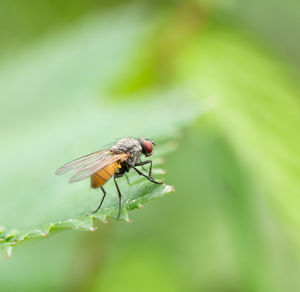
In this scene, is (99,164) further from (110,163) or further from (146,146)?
(146,146)

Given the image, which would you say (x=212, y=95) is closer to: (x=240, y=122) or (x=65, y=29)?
(x=240, y=122)

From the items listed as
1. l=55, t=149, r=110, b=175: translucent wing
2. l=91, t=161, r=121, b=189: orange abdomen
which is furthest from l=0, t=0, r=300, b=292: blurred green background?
l=55, t=149, r=110, b=175: translucent wing

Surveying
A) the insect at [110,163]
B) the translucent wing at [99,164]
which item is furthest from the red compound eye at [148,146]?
the translucent wing at [99,164]

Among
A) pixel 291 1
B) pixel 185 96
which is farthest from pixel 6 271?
pixel 291 1

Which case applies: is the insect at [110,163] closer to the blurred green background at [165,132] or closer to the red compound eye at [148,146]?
the red compound eye at [148,146]

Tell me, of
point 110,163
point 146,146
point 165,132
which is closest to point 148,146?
point 146,146

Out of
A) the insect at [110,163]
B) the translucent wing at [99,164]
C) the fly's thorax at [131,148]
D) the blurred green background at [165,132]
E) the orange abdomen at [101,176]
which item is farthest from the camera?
the blurred green background at [165,132]
